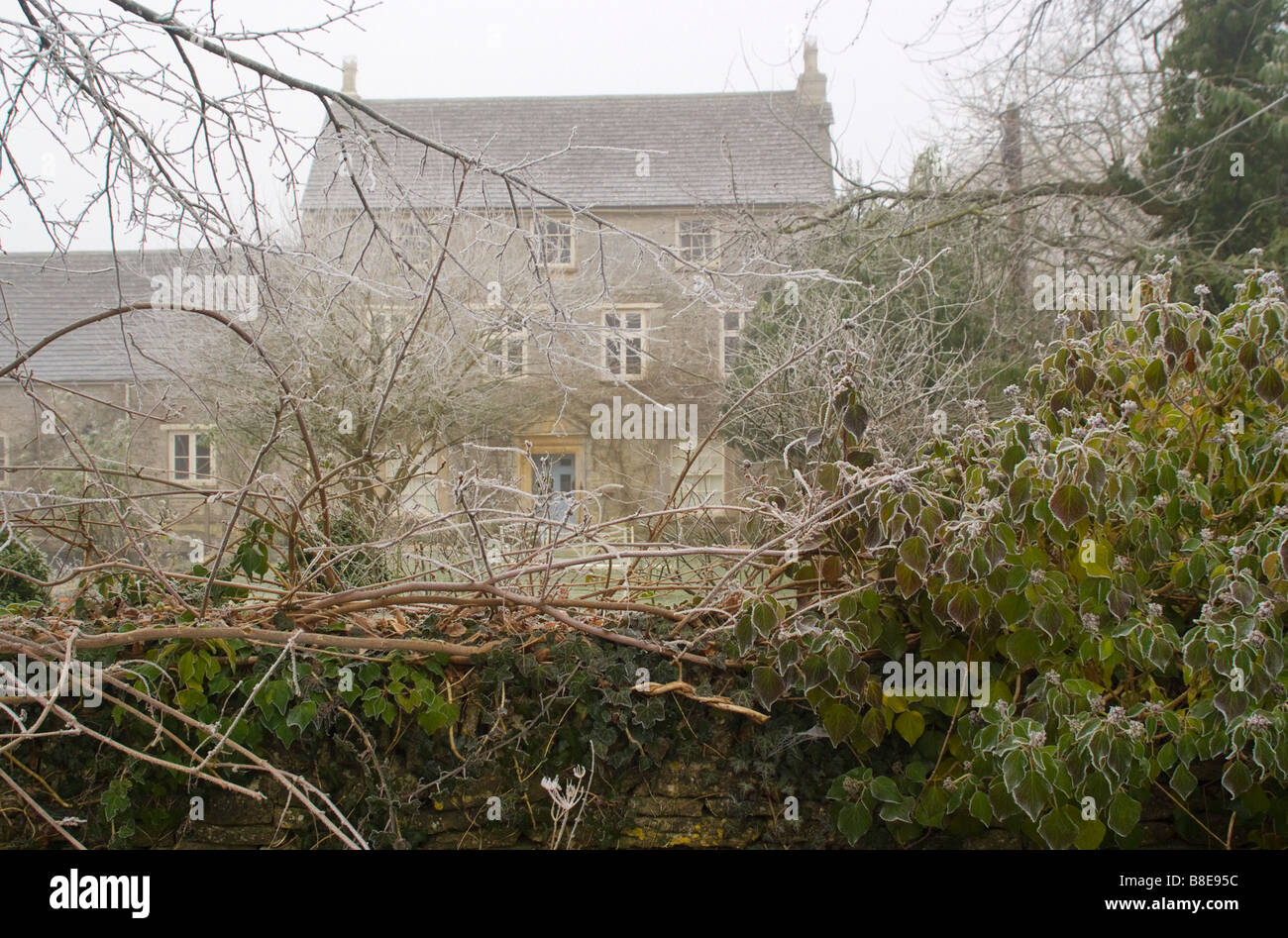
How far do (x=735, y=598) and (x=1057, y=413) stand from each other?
1.26 meters

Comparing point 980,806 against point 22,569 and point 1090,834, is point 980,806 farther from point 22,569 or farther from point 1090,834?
point 22,569

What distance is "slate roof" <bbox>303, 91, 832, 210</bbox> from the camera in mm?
19484

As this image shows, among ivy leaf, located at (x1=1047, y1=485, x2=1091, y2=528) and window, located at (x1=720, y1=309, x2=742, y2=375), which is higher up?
window, located at (x1=720, y1=309, x2=742, y2=375)

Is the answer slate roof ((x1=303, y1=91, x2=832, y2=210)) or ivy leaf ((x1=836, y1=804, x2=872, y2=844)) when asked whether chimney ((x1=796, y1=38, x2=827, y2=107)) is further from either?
ivy leaf ((x1=836, y1=804, x2=872, y2=844))

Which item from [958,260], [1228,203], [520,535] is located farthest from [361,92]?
[520,535]

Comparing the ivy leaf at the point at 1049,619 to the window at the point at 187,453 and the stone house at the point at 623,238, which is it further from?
the window at the point at 187,453

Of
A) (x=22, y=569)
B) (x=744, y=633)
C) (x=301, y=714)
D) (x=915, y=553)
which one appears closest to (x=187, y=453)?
(x=22, y=569)

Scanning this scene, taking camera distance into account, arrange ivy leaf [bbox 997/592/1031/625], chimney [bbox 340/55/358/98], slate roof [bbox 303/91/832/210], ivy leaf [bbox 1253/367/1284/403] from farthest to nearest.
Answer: chimney [bbox 340/55/358/98]
slate roof [bbox 303/91/832/210]
ivy leaf [bbox 1253/367/1284/403]
ivy leaf [bbox 997/592/1031/625]

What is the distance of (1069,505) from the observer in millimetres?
2631

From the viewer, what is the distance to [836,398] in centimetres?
298

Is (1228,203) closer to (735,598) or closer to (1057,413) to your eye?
(1057,413)

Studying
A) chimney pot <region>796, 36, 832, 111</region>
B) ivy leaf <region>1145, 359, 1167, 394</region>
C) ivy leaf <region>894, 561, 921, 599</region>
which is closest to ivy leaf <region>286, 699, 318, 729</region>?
ivy leaf <region>894, 561, 921, 599</region>

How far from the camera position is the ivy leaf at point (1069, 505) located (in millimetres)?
2623

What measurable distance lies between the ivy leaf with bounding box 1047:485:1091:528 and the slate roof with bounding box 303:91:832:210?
15.7m
